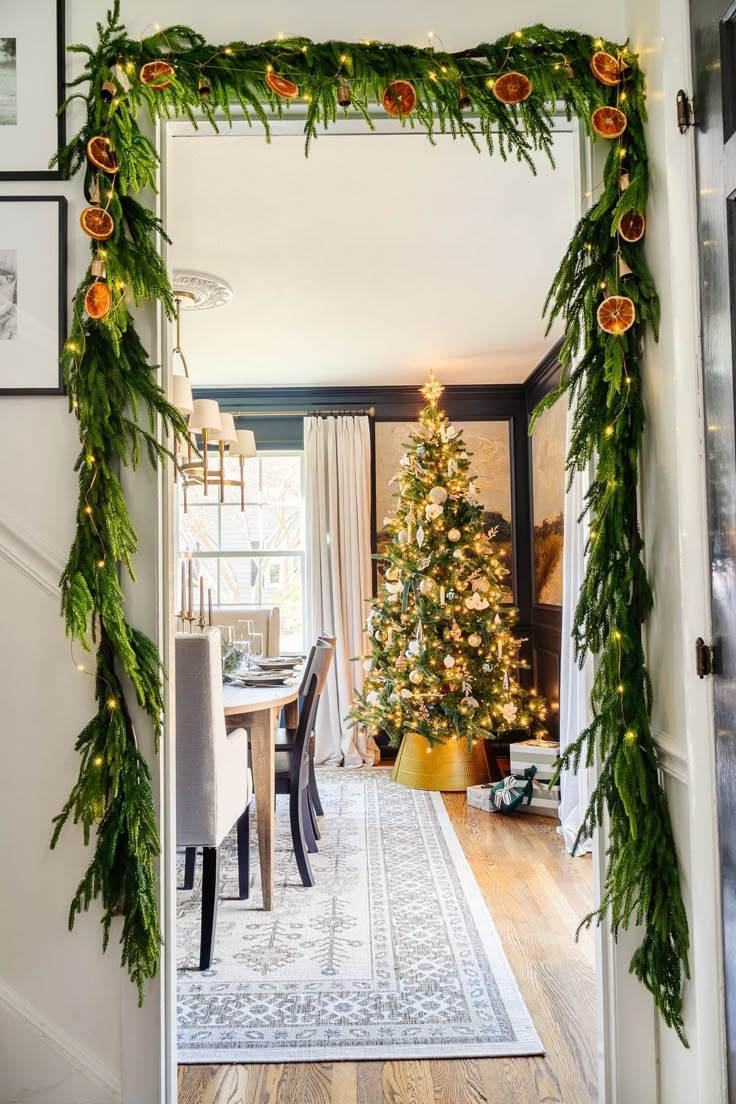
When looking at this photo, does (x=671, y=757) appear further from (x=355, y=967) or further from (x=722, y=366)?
(x=355, y=967)

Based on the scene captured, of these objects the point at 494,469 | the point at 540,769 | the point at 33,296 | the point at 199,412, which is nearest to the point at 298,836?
the point at 540,769

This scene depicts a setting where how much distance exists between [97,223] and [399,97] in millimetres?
722

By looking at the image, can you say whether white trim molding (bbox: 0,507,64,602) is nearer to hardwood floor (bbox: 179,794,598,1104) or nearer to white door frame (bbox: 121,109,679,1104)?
white door frame (bbox: 121,109,679,1104)

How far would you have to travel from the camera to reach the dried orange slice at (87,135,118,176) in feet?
5.97

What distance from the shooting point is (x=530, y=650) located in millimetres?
6105

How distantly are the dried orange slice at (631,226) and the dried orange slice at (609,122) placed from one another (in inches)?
7.1

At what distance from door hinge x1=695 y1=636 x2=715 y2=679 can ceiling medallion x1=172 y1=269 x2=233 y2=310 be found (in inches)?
118

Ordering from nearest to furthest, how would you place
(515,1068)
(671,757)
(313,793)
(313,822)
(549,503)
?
(671,757) → (515,1068) → (313,822) → (313,793) → (549,503)

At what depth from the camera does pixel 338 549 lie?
20.2 ft

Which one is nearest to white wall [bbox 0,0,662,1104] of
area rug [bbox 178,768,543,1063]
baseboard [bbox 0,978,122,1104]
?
baseboard [bbox 0,978,122,1104]

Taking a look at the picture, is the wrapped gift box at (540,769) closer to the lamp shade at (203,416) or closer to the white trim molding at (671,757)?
the lamp shade at (203,416)

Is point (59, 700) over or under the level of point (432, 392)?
under

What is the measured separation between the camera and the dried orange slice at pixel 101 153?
182 cm

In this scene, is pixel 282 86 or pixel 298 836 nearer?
pixel 282 86
